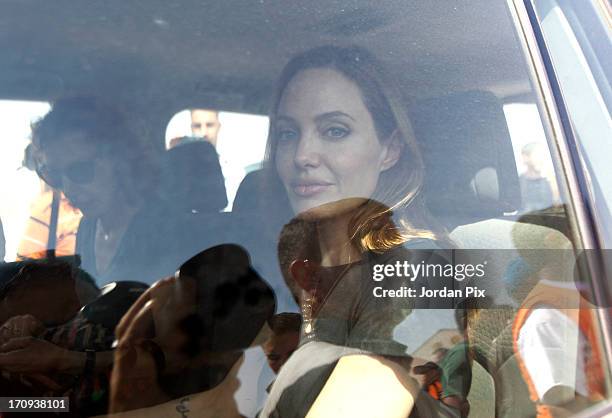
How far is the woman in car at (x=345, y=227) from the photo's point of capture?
122cm

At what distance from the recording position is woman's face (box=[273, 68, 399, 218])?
1.25 meters

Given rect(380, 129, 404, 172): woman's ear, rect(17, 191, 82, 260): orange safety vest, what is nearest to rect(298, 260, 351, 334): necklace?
rect(380, 129, 404, 172): woman's ear

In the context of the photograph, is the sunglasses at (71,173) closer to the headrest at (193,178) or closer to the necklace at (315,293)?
the headrest at (193,178)

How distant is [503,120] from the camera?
1.28 metres

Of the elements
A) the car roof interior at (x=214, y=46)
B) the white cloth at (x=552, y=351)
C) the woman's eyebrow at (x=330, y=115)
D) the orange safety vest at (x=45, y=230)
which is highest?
the car roof interior at (x=214, y=46)

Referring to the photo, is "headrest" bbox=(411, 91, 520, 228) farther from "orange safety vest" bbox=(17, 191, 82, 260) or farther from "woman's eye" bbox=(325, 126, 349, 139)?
"orange safety vest" bbox=(17, 191, 82, 260)

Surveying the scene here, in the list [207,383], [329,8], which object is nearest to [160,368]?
[207,383]

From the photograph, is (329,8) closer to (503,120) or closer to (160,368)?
(503,120)

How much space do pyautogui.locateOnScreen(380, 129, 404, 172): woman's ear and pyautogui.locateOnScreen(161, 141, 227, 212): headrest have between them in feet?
1.01

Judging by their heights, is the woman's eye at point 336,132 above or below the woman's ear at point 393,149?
above

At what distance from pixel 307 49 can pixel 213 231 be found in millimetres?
398

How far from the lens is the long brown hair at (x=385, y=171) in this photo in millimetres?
1244

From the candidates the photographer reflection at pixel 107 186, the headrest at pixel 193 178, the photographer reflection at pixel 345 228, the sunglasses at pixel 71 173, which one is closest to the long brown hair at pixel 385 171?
the photographer reflection at pixel 345 228

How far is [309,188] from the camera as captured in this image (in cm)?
125
